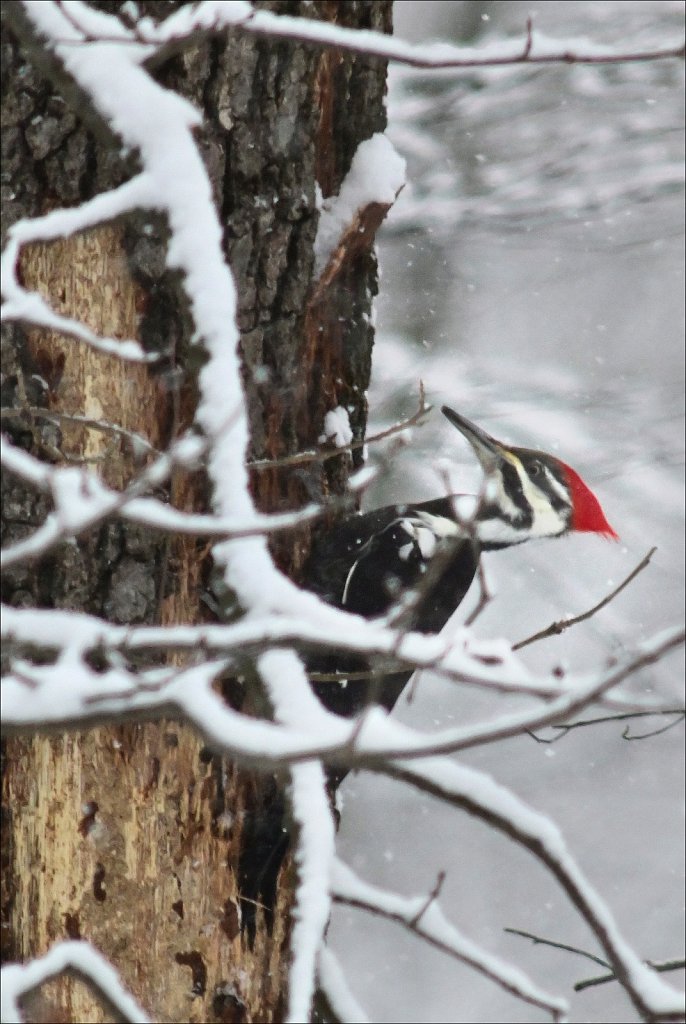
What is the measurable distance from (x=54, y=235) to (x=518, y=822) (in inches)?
33.8

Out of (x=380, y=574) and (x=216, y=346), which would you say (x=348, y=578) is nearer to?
(x=380, y=574)

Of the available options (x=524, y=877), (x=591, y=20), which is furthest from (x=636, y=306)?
(x=524, y=877)

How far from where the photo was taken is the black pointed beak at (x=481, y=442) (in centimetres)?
263

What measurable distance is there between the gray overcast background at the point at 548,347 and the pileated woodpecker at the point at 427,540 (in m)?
1.24

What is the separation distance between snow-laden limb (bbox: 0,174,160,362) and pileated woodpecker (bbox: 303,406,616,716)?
0.88 meters

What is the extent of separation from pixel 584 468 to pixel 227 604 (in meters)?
3.83

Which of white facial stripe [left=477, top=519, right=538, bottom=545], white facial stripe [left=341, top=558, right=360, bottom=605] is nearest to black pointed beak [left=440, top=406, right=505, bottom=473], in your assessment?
white facial stripe [left=477, top=519, right=538, bottom=545]

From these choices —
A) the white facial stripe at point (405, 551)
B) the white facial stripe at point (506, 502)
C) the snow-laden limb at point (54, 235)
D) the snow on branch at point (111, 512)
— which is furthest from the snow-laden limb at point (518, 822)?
the white facial stripe at point (506, 502)

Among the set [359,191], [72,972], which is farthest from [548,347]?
[72,972]

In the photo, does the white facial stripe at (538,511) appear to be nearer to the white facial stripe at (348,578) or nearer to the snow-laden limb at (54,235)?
the white facial stripe at (348,578)

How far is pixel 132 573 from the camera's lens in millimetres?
1739

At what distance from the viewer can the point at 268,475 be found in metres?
2.02

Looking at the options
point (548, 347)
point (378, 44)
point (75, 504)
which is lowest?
point (548, 347)

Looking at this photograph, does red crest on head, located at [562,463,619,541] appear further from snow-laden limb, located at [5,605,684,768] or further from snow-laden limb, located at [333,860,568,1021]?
snow-laden limb, located at [5,605,684,768]
